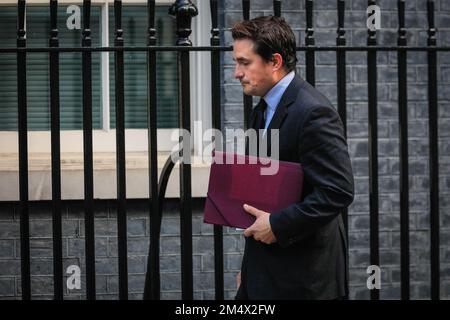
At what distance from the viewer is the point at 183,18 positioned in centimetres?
412

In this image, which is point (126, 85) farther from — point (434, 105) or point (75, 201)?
point (434, 105)

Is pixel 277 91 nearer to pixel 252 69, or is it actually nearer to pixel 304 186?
pixel 252 69

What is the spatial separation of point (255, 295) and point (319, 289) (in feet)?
0.83

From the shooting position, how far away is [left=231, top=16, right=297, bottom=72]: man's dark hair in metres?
3.43

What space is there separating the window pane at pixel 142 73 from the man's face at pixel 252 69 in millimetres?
2600

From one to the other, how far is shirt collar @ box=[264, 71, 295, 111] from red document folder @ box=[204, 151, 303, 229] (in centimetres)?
24

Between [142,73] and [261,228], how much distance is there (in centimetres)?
291

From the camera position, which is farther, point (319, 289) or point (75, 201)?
point (75, 201)

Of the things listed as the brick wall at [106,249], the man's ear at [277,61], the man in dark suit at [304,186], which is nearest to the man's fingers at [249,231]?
the man in dark suit at [304,186]

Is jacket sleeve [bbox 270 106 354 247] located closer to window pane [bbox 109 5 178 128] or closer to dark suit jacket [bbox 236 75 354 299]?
dark suit jacket [bbox 236 75 354 299]

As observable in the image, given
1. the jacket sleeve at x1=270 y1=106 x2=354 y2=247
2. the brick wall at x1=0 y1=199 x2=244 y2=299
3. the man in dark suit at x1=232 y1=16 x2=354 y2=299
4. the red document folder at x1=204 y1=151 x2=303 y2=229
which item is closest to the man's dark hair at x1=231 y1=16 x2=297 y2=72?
the man in dark suit at x1=232 y1=16 x2=354 y2=299

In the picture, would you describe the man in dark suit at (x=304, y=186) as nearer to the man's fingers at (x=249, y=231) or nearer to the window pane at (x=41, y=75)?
the man's fingers at (x=249, y=231)

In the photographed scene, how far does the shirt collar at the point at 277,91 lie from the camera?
3.50 meters
